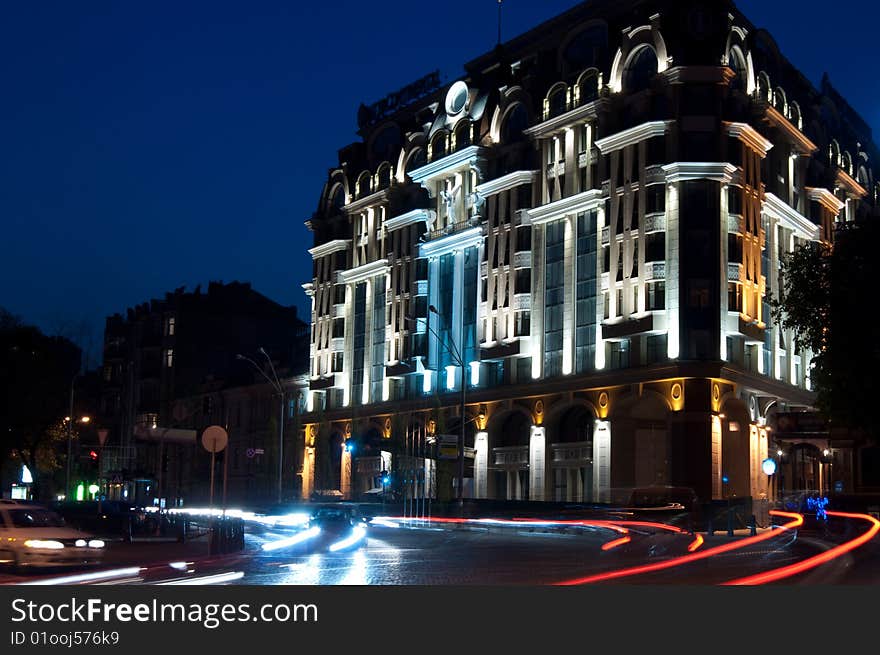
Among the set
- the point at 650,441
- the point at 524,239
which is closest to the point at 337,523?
the point at 650,441

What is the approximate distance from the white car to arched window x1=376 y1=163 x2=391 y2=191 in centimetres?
6346

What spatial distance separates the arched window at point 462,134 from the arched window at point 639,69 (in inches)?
567

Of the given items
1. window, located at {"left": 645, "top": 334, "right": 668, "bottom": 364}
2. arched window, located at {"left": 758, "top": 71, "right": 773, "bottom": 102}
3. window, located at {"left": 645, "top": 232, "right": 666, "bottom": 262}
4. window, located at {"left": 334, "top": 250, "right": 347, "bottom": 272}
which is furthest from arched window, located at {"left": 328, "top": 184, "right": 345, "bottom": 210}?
window, located at {"left": 645, "top": 334, "right": 668, "bottom": 364}

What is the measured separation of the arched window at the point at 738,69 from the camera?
206ft

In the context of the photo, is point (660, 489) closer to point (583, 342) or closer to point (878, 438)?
point (878, 438)

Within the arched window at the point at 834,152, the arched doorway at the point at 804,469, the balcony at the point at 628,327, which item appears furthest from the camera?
the arched window at the point at 834,152

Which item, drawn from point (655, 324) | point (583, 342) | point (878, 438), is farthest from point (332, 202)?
point (878, 438)

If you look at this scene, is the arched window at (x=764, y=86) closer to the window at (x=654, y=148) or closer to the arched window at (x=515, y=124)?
the window at (x=654, y=148)

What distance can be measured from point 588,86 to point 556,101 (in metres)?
2.73

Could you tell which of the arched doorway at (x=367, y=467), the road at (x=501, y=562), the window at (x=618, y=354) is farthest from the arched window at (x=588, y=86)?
the road at (x=501, y=562)

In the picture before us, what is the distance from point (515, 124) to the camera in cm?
7262

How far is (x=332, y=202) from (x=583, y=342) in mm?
33666

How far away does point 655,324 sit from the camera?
59812 millimetres

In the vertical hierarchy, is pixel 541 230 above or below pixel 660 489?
above
